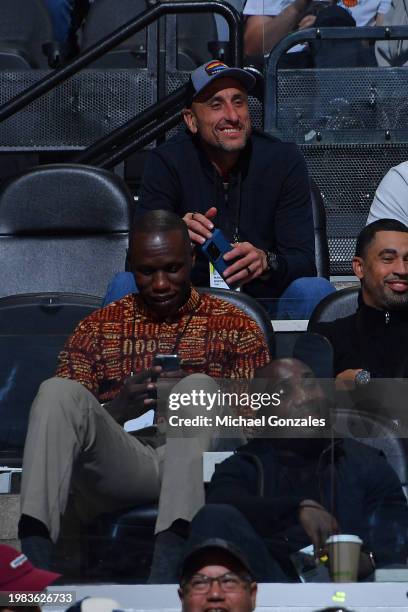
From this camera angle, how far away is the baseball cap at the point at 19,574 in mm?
4219

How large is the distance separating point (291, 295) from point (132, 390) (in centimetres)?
144

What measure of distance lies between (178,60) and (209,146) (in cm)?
197

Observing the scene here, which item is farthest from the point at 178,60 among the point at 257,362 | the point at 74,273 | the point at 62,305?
the point at 257,362

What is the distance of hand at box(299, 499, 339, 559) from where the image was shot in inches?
175

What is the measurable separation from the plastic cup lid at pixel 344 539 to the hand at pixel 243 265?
81.4 inches

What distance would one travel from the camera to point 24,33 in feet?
29.8

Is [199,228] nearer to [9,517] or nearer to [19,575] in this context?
[9,517]

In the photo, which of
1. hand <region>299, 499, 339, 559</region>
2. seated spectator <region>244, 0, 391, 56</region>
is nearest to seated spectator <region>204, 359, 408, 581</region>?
hand <region>299, 499, 339, 559</region>

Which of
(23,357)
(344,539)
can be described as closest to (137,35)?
(23,357)

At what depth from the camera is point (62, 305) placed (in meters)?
6.04

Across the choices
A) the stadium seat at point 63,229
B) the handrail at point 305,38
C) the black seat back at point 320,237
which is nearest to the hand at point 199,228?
the black seat back at point 320,237

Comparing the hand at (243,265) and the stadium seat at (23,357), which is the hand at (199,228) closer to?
the hand at (243,265)

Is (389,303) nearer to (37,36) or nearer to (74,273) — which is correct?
(74,273)

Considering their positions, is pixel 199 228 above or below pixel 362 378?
above
